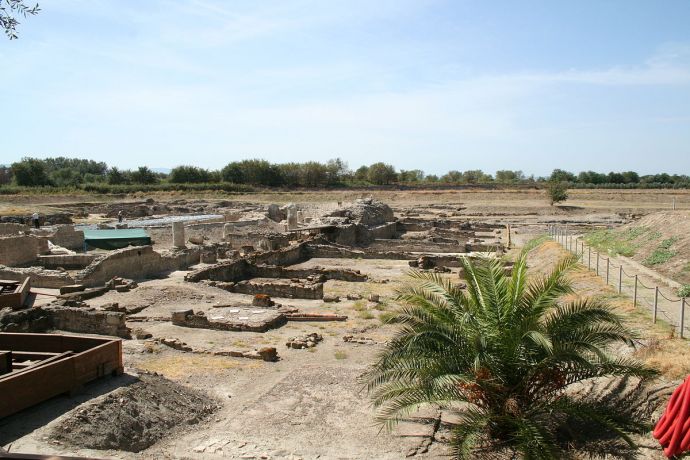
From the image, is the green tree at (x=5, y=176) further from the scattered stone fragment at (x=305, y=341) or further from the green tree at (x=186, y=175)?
the scattered stone fragment at (x=305, y=341)

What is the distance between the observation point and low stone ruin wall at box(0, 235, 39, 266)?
21.9 metres

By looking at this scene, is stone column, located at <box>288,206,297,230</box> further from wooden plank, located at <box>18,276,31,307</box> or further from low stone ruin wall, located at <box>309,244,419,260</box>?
wooden plank, located at <box>18,276,31,307</box>

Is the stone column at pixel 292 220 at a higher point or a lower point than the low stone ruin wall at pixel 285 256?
higher

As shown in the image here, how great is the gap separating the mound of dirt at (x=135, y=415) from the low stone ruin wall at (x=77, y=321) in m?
4.16

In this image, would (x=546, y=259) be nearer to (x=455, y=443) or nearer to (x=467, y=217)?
(x=455, y=443)

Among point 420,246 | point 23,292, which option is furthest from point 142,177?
point 23,292

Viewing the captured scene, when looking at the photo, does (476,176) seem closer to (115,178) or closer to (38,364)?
(115,178)

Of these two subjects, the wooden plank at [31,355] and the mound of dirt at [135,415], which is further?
the wooden plank at [31,355]

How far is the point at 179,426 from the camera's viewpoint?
8883mm

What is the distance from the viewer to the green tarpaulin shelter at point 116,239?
92.9 ft

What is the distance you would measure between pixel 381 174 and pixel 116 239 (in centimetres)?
6957

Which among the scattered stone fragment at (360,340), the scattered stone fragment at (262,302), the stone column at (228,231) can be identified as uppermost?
the stone column at (228,231)

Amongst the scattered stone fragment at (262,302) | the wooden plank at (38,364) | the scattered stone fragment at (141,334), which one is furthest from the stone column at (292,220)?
the wooden plank at (38,364)

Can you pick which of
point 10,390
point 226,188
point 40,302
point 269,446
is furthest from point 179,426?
point 226,188
